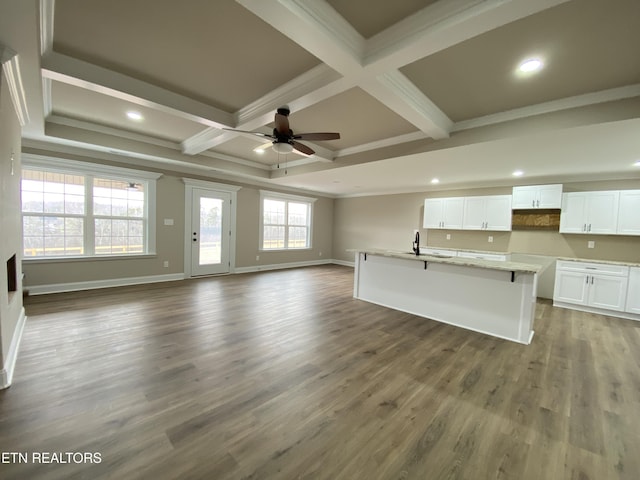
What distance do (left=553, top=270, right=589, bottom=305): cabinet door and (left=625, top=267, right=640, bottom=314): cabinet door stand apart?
480mm

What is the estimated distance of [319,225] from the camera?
9125 millimetres

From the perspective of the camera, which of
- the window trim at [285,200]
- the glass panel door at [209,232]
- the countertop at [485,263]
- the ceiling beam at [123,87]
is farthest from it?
the window trim at [285,200]

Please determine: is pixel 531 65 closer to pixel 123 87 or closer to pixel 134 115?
pixel 123 87

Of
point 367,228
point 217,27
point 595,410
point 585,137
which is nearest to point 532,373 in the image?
point 595,410

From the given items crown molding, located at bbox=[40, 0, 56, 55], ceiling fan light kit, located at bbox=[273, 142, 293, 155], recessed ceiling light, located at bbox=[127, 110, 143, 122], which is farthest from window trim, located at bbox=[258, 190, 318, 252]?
crown molding, located at bbox=[40, 0, 56, 55]

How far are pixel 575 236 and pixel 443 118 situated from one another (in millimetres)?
4102

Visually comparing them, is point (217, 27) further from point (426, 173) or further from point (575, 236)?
point (575, 236)

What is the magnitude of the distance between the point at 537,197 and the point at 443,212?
71.8 inches

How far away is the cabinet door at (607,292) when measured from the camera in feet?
14.0

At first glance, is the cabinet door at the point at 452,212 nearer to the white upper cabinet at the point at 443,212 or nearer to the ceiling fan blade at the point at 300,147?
the white upper cabinet at the point at 443,212

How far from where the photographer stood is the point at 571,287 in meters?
4.71

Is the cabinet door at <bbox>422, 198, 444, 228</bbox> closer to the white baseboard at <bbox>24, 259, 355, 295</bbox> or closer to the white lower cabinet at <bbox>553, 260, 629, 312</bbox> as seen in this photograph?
the white lower cabinet at <bbox>553, 260, 629, 312</bbox>

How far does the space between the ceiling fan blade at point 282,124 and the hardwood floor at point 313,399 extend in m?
2.36

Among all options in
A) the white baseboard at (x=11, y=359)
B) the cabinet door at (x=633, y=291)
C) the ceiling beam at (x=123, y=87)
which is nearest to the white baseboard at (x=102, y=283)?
the white baseboard at (x=11, y=359)
